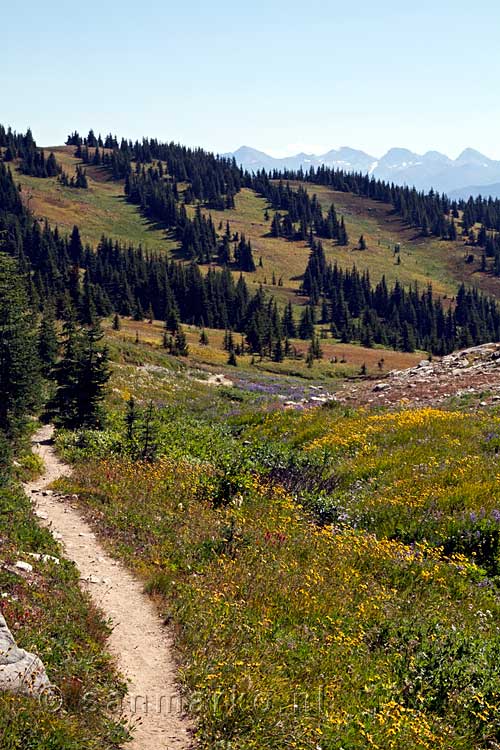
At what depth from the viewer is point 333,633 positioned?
7793 mm

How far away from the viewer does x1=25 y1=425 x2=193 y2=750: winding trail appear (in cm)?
588

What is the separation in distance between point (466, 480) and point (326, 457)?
4398 mm

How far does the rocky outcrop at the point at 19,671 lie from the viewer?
5.47 meters

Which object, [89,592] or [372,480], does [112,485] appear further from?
[372,480]

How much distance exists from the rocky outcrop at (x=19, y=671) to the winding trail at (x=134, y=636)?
1061 millimetres

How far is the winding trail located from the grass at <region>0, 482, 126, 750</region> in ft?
0.86

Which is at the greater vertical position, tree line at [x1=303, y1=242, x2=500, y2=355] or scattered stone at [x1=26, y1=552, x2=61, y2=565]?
scattered stone at [x1=26, y1=552, x2=61, y2=565]

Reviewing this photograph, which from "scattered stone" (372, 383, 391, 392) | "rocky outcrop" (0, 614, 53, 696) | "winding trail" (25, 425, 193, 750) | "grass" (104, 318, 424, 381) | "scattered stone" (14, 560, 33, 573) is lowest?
"grass" (104, 318, 424, 381)

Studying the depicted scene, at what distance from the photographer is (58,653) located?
21.4 feet

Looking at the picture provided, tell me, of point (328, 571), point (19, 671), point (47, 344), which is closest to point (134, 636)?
point (19, 671)

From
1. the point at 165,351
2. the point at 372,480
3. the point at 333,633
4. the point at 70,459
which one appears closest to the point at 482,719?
the point at 333,633

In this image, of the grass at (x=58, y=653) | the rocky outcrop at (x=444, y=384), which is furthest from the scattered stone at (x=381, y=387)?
the grass at (x=58, y=653)

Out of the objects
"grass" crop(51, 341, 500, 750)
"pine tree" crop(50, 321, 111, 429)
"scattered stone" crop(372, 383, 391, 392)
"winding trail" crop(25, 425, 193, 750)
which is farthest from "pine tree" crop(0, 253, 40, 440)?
"scattered stone" crop(372, 383, 391, 392)

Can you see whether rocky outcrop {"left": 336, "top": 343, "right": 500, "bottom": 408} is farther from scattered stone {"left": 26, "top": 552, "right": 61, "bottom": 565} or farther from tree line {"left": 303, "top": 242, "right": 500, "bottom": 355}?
tree line {"left": 303, "top": 242, "right": 500, "bottom": 355}
